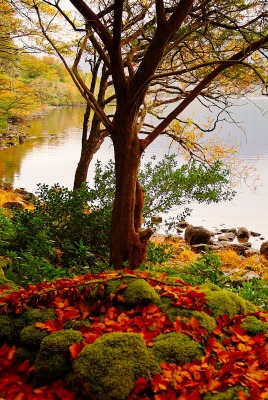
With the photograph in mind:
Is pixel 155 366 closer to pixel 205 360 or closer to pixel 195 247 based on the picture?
pixel 205 360

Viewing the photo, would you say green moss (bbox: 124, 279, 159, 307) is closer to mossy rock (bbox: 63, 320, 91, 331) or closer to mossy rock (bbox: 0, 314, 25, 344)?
mossy rock (bbox: 63, 320, 91, 331)

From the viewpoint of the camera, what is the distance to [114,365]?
202 cm

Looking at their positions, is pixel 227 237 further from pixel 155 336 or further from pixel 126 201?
pixel 155 336

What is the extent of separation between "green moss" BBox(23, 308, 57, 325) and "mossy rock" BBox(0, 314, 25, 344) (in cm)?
4

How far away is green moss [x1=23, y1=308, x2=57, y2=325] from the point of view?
8.46ft

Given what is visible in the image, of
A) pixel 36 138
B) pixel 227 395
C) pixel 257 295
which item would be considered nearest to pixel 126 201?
pixel 257 295

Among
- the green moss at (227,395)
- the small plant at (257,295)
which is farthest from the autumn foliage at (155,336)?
the small plant at (257,295)

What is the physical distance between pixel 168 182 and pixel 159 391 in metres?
6.30

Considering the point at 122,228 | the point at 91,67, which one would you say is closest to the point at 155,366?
the point at 122,228

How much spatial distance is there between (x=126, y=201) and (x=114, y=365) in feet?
11.1

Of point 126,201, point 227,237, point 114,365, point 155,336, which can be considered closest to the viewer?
→ point 114,365

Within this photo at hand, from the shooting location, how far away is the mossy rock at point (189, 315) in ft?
8.18

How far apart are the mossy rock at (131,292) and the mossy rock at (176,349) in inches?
Answer: 15.9

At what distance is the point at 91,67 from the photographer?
10625mm
